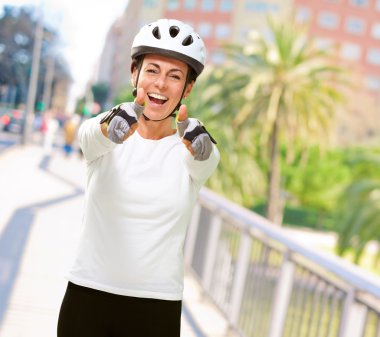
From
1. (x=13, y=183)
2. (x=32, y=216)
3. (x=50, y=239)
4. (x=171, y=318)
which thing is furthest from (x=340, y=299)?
(x=13, y=183)

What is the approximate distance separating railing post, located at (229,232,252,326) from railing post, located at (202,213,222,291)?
36.7 inches

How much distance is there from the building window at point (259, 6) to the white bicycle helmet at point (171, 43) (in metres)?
76.9

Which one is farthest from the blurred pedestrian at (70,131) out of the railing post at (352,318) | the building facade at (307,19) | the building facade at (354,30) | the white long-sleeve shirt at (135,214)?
the building facade at (354,30)

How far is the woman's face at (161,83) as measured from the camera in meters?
2.24

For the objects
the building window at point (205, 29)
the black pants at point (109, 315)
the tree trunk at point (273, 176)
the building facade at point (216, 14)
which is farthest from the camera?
the building window at point (205, 29)

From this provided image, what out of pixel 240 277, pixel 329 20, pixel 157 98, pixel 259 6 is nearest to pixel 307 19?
pixel 329 20

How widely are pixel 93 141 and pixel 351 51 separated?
272ft

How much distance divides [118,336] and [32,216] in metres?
7.89

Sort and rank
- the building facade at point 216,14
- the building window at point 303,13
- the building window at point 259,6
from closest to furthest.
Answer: the building window at point 259,6 → the building facade at point 216,14 → the building window at point 303,13

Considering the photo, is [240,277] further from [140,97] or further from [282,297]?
[140,97]

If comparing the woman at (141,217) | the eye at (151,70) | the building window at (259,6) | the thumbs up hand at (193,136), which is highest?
the building window at (259,6)

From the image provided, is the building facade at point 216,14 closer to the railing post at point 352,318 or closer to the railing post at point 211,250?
the railing post at point 211,250

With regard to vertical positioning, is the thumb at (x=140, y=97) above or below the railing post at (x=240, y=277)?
above

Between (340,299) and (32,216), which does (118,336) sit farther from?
(32,216)
